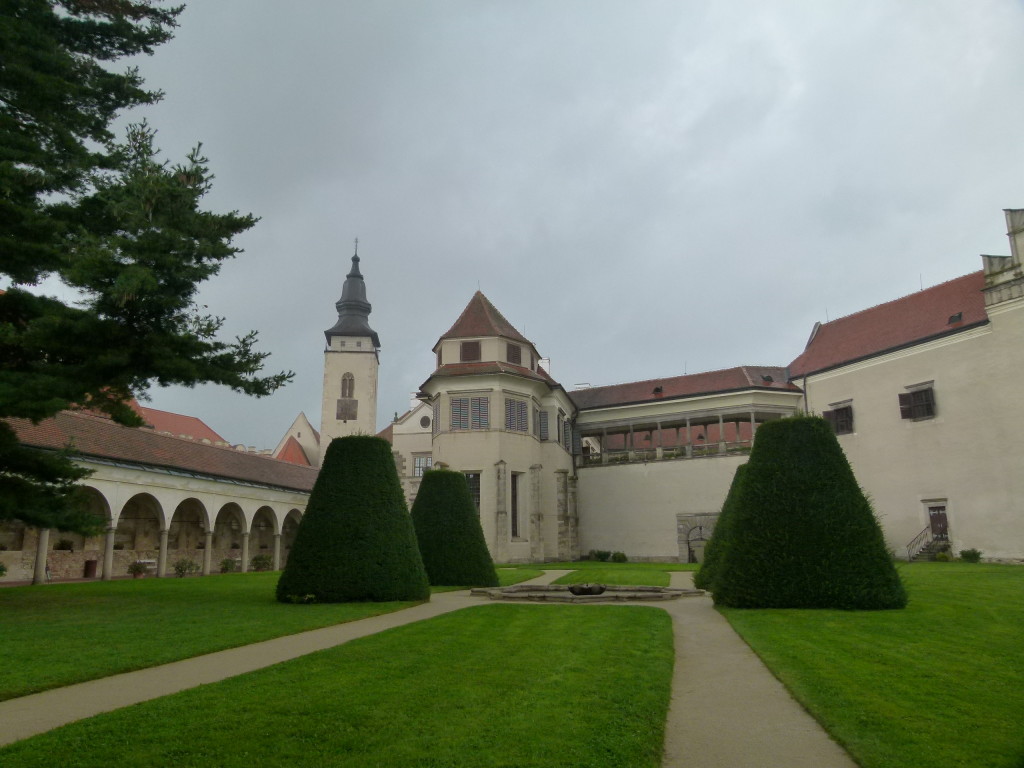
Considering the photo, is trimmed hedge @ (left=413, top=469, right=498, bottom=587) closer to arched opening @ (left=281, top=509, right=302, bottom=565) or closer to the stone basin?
the stone basin

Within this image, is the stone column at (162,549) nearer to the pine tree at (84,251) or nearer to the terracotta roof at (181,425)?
the pine tree at (84,251)

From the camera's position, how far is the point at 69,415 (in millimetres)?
27797

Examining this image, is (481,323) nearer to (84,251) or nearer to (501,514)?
(501,514)

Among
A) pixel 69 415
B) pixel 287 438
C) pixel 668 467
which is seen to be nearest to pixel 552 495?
pixel 668 467

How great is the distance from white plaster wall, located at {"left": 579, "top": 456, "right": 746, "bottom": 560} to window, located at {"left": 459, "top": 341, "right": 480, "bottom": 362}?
10.1 metres

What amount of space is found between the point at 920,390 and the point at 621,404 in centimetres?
1682

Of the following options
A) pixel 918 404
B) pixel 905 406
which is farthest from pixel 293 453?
pixel 918 404

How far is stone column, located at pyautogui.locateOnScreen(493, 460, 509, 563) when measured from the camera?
37.2 m

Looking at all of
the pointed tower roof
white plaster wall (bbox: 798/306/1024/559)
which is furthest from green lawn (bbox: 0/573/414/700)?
the pointed tower roof

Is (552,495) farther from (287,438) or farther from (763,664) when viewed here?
(287,438)

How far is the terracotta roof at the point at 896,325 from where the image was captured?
1257 inches

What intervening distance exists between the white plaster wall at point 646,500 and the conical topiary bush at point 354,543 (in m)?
26.3

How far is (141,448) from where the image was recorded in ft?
98.0

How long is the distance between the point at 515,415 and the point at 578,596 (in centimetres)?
2264
